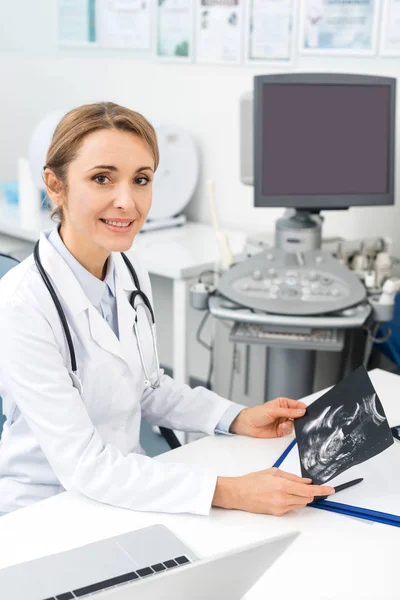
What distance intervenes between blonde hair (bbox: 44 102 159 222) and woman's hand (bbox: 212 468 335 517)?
55cm

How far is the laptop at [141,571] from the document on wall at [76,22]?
8.73 ft

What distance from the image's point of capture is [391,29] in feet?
7.64

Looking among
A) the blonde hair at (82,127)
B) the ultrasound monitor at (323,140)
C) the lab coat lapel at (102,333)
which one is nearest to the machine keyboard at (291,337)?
the ultrasound monitor at (323,140)

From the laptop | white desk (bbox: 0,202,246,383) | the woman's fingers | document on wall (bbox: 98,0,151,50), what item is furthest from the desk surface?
the laptop

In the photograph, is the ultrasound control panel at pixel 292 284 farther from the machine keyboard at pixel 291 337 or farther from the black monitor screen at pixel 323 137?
the black monitor screen at pixel 323 137

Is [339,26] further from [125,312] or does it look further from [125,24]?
[125,312]

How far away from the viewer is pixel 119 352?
124 centimetres

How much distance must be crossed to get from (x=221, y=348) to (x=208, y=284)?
0.45 m

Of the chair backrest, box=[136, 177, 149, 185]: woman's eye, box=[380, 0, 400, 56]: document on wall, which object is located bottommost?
the chair backrest

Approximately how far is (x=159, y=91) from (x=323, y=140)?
1.23 metres

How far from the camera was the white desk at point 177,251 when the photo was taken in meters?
2.29

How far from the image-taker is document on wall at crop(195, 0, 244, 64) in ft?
8.82

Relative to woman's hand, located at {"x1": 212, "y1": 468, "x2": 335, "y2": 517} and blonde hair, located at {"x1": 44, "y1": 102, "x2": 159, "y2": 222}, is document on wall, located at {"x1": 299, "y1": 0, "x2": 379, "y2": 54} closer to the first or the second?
blonde hair, located at {"x1": 44, "y1": 102, "x2": 159, "y2": 222}

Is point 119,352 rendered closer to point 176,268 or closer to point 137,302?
point 137,302
